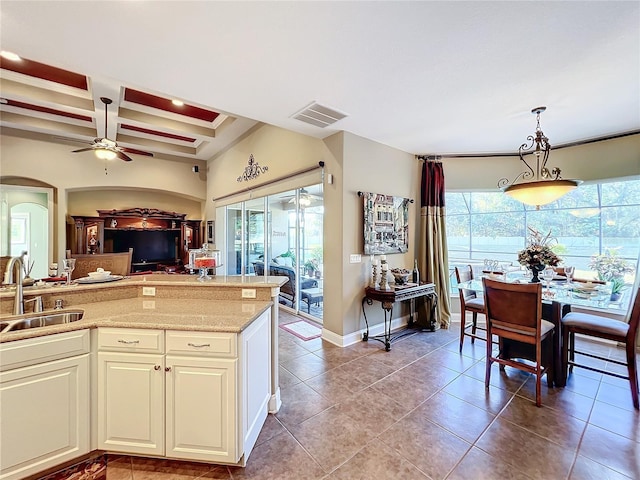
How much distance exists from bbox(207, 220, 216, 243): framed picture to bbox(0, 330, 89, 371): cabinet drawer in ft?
19.8

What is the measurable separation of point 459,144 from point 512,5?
2.73 meters

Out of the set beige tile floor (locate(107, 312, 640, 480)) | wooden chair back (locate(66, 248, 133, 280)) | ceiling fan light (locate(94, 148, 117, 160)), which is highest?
ceiling fan light (locate(94, 148, 117, 160))

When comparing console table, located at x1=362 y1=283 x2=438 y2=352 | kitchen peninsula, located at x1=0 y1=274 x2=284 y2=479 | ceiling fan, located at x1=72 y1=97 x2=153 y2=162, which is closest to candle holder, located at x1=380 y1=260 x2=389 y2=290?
console table, located at x1=362 y1=283 x2=438 y2=352

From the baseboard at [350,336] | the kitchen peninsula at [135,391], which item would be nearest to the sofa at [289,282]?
the baseboard at [350,336]

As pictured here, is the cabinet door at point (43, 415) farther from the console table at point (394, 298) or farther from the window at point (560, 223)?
the window at point (560, 223)

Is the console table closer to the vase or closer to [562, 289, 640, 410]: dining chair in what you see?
the vase

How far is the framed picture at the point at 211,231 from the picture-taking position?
7527 mm

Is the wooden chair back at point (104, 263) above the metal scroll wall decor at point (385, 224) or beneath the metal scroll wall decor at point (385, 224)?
beneath

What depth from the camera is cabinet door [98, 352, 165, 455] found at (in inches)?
66.8

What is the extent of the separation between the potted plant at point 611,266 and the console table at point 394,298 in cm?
239

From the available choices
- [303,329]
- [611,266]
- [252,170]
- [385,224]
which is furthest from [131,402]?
[611,266]

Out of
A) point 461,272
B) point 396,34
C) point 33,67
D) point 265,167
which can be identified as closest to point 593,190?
point 461,272

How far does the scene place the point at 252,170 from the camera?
5.66 m

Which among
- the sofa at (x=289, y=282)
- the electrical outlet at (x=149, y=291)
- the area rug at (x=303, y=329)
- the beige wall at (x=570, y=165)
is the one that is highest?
the beige wall at (x=570, y=165)
